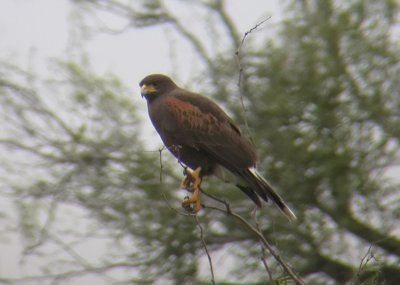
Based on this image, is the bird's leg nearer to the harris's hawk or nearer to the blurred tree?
the harris's hawk

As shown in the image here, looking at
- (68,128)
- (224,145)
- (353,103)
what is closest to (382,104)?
(353,103)

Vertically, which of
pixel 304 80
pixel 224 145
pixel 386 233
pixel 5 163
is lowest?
pixel 224 145

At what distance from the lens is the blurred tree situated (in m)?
13.0

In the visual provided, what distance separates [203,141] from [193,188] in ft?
0.85

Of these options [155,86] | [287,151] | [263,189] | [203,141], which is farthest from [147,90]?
[287,151]

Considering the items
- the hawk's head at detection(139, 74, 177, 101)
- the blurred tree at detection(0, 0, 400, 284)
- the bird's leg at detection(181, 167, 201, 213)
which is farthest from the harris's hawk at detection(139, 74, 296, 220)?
the blurred tree at detection(0, 0, 400, 284)

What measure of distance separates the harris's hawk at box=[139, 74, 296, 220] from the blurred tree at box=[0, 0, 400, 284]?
6925 millimetres

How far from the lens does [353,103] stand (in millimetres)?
13445

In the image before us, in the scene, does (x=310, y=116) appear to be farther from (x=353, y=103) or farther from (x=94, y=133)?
(x=94, y=133)

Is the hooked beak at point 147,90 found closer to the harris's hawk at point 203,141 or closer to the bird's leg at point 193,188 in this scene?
the harris's hawk at point 203,141

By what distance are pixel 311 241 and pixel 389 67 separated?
2473mm

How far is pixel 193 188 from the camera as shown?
544cm

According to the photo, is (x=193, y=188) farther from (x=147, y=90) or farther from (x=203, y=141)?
(x=147, y=90)

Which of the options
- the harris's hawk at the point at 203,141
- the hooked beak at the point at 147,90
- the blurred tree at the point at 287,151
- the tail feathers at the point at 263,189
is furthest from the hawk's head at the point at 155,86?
the blurred tree at the point at 287,151
